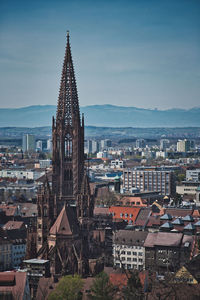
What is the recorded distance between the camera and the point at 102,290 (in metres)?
65.0

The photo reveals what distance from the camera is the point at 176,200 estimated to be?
150 meters

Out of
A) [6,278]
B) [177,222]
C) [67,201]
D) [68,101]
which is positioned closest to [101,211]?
[177,222]

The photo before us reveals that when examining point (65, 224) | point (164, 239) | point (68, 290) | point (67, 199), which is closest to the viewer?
point (68, 290)

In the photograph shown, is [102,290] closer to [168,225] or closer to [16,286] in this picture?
[16,286]

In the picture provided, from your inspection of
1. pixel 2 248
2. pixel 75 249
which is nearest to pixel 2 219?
pixel 2 248

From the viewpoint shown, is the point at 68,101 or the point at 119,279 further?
the point at 68,101

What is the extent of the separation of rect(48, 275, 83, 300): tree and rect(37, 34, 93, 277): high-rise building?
39.2 feet

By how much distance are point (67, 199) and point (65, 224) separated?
36.2 feet

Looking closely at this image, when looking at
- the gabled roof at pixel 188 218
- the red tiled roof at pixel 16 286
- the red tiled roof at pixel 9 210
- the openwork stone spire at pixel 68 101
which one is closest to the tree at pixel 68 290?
the red tiled roof at pixel 16 286

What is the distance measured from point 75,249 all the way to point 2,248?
1705cm

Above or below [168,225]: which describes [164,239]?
below

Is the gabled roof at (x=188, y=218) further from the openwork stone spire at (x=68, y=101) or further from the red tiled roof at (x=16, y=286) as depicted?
the red tiled roof at (x=16, y=286)

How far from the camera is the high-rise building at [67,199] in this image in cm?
8575

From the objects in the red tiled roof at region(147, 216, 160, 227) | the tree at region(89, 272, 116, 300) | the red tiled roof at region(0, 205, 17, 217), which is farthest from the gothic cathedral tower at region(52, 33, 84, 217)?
the tree at region(89, 272, 116, 300)
